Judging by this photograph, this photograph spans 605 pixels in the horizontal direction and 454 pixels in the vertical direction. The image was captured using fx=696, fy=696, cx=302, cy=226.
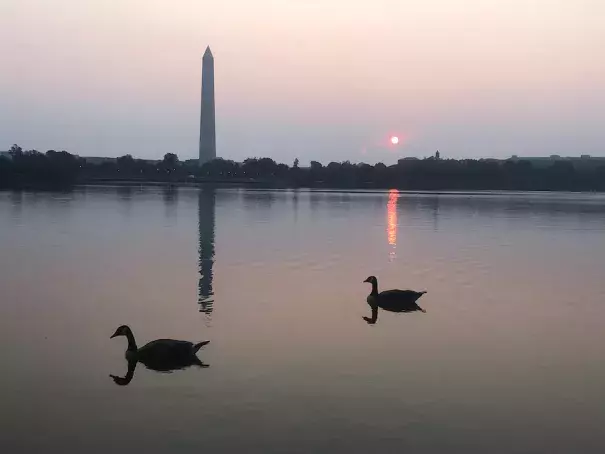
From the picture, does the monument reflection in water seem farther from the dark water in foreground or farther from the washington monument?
the washington monument

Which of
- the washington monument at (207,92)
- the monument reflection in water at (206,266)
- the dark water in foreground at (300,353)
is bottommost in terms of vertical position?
the dark water in foreground at (300,353)

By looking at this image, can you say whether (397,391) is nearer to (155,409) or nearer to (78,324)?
(155,409)

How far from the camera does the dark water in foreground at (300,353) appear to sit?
31.2 feet

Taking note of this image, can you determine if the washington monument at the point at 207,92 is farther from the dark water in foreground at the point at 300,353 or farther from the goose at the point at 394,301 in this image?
the goose at the point at 394,301

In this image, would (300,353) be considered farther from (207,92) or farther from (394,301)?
(207,92)

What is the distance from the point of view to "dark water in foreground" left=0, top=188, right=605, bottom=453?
9500 millimetres

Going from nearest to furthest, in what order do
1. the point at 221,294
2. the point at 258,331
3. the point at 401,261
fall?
A: the point at 258,331 → the point at 221,294 → the point at 401,261

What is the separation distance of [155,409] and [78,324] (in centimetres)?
581

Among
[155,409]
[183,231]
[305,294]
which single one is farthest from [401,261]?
[155,409]

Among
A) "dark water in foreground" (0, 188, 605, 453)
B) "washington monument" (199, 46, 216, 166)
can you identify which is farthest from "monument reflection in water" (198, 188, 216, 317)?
"washington monument" (199, 46, 216, 166)

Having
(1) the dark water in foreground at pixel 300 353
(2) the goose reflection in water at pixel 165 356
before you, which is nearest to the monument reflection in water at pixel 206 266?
(1) the dark water in foreground at pixel 300 353

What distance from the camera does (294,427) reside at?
962 centimetres

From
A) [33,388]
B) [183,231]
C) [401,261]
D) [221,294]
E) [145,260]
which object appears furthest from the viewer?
[183,231]

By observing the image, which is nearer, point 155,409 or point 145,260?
point 155,409
